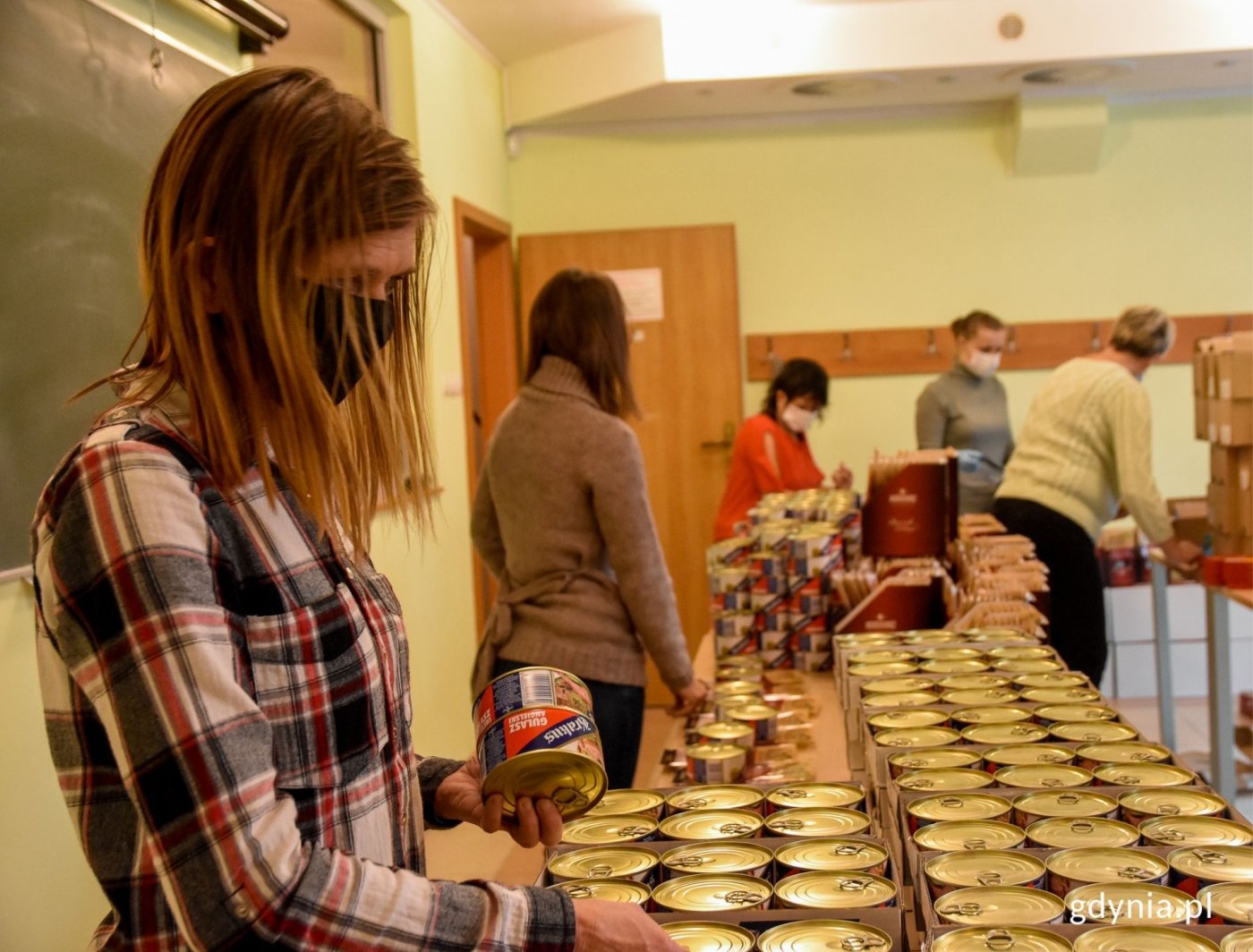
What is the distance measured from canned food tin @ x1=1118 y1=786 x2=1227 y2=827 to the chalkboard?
5.84ft

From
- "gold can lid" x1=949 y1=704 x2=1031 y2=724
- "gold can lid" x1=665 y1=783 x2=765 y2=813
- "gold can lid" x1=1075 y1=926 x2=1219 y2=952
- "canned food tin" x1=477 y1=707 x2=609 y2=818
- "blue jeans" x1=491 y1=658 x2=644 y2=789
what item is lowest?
"blue jeans" x1=491 y1=658 x2=644 y2=789

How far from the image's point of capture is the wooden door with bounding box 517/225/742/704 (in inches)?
227

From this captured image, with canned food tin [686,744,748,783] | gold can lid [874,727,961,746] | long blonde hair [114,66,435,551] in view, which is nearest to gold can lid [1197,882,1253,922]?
gold can lid [874,727,961,746]

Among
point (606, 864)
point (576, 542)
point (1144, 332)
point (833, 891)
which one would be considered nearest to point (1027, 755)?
point (833, 891)

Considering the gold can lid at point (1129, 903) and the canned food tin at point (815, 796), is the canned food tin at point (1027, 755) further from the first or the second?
the gold can lid at point (1129, 903)

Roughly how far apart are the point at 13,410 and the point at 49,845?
2.51 ft

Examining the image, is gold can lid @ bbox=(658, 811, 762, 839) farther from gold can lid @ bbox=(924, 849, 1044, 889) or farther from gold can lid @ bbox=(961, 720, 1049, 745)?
gold can lid @ bbox=(961, 720, 1049, 745)

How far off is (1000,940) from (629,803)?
48 cm

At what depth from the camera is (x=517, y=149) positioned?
5844 millimetres

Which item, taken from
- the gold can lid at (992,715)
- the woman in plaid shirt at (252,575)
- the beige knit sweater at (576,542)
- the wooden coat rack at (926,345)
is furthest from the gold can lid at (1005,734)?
the wooden coat rack at (926,345)

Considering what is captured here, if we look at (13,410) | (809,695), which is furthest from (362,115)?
(809,695)

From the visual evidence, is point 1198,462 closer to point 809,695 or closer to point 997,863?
point 809,695

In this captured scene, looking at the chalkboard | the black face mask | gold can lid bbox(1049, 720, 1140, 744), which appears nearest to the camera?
the black face mask

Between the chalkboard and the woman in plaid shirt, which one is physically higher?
the chalkboard
